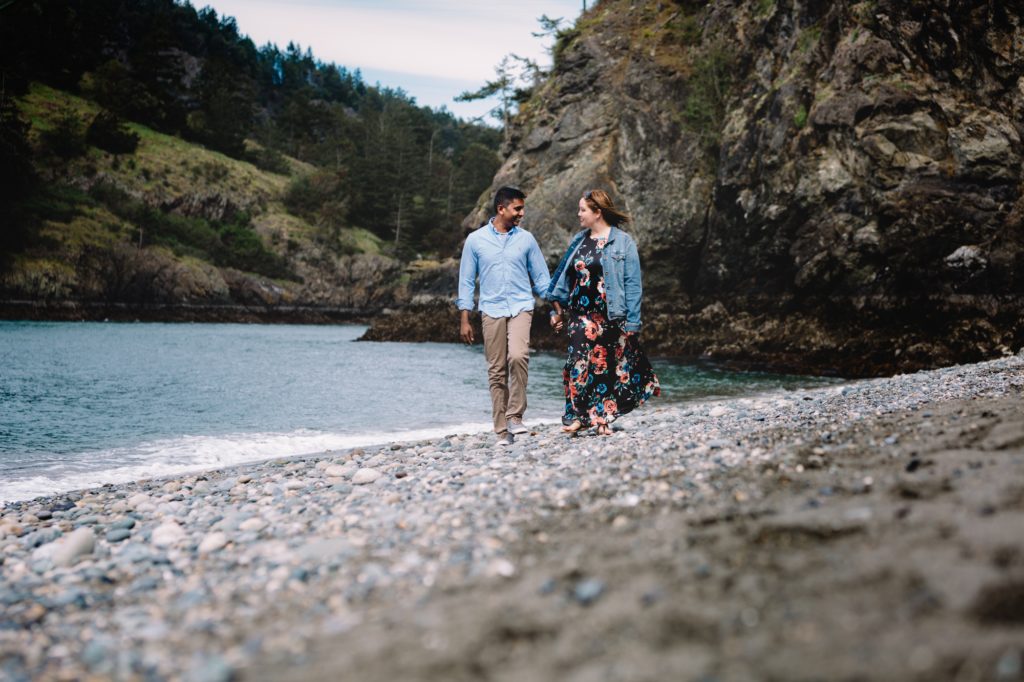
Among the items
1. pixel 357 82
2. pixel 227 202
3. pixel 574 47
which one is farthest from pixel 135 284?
pixel 357 82

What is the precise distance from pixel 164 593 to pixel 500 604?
1.83 meters

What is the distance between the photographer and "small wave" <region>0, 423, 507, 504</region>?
7770 millimetres

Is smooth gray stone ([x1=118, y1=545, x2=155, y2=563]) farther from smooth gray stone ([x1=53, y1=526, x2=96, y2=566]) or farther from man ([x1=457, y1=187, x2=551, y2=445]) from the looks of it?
man ([x1=457, y1=187, x2=551, y2=445])

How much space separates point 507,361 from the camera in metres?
7.54

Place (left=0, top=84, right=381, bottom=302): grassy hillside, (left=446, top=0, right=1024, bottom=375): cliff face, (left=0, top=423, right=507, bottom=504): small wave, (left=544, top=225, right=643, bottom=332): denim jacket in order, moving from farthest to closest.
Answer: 1. (left=0, top=84, right=381, bottom=302): grassy hillside
2. (left=446, top=0, right=1024, bottom=375): cliff face
3. (left=0, top=423, right=507, bottom=504): small wave
4. (left=544, top=225, right=643, bottom=332): denim jacket

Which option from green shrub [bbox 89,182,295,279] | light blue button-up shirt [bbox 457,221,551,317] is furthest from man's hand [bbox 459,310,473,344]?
green shrub [bbox 89,182,295,279]

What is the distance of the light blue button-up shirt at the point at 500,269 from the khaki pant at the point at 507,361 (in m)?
0.13

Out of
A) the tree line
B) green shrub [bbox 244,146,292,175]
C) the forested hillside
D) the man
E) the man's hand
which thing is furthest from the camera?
green shrub [bbox 244,146,292,175]

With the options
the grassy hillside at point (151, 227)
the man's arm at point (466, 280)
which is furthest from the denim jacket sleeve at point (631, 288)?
the grassy hillside at point (151, 227)

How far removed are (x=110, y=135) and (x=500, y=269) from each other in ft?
223

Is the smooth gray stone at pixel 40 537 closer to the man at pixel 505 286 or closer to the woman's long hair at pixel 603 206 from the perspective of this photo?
the man at pixel 505 286

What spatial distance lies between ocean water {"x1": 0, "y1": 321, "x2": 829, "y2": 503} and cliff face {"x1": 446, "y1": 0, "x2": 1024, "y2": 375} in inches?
150

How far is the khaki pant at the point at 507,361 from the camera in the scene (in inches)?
290

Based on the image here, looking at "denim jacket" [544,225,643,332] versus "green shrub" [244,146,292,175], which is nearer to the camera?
"denim jacket" [544,225,643,332]
